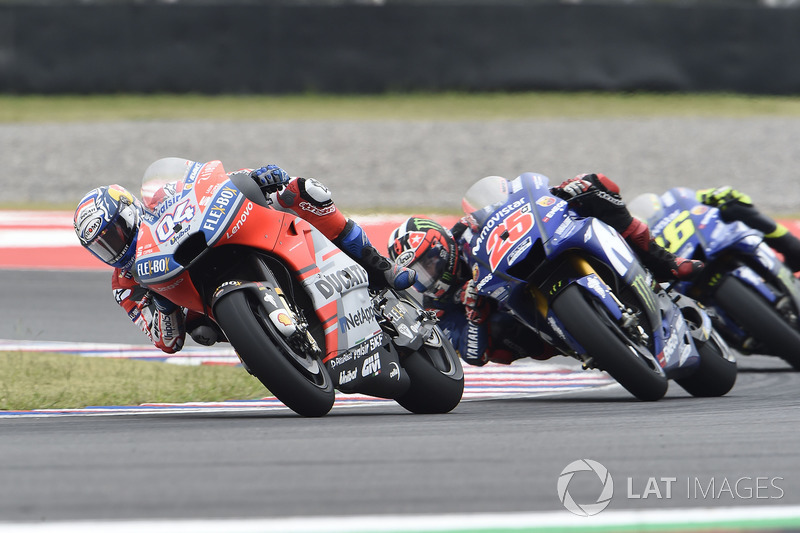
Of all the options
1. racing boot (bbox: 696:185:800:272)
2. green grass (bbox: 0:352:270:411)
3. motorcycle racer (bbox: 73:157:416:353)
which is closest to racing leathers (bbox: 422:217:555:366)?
motorcycle racer (bbox: 73:157:416:353)

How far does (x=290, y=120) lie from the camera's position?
60.3 ft

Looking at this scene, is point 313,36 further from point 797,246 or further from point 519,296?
point 519,296

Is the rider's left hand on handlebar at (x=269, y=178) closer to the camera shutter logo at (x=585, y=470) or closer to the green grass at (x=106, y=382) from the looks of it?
the green grass at (x=106, y=382)

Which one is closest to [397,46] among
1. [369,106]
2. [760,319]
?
[369,106]

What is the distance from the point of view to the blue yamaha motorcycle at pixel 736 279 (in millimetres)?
6656

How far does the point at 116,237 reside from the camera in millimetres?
Result: 5188

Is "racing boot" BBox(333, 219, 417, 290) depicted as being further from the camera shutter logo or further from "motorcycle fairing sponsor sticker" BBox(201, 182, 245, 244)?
the camera shutter logo

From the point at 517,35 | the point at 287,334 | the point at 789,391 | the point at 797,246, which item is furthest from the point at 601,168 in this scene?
the point at 287,334

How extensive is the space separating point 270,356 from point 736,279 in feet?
10.9

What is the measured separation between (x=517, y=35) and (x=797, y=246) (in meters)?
11.4

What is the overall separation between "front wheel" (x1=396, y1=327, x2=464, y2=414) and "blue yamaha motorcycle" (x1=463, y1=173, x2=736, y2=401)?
473 millimetres

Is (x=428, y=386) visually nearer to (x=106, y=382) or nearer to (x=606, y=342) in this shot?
(x=606, y=342)

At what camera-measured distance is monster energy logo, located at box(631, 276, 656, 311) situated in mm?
5730

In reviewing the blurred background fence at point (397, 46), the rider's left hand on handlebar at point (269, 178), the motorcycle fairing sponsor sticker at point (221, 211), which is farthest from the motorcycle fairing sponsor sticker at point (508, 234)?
the blurred background fence at point (397, 46)
